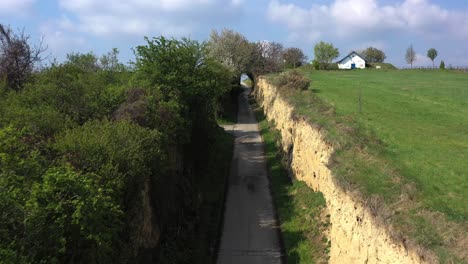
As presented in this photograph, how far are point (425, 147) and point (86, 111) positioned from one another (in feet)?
52.1

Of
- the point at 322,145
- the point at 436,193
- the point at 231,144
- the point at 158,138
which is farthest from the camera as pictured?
the point at 231,144

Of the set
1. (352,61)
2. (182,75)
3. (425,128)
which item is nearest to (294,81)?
(182,75)

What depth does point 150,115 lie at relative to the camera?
2152 cm

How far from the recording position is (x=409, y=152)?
771 inches

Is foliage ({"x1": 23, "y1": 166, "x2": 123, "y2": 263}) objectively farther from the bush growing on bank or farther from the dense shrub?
the dense shrub

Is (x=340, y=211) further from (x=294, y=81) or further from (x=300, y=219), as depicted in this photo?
(x=294, y=81)

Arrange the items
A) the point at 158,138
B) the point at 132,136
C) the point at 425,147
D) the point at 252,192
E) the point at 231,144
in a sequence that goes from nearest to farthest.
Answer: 1. the point at 132,136
2. the point at 158,138
3. the point at 425,147
4. the point at 252,192
5. the point at 231,144

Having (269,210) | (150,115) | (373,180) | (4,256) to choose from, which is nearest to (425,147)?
(373,180)

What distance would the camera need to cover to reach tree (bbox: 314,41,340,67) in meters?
91.8

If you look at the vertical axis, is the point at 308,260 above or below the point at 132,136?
below

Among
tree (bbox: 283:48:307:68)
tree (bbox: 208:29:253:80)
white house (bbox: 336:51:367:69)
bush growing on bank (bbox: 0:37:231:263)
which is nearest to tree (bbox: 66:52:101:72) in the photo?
bush growing on bank (bbox: 0:37:231:263)

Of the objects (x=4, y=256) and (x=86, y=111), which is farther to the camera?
(x=86, y=111)

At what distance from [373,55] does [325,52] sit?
1227 inches

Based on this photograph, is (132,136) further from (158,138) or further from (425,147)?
(425,147)
